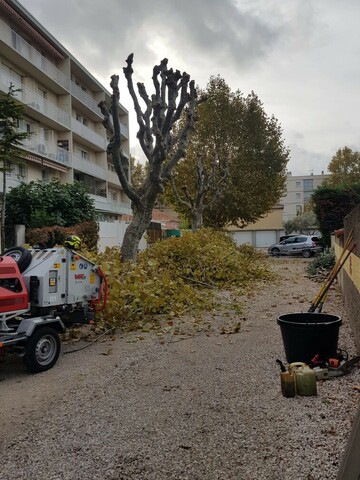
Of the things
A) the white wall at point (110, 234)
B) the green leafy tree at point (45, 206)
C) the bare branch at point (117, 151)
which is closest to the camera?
the bare branch at point (117, 151)

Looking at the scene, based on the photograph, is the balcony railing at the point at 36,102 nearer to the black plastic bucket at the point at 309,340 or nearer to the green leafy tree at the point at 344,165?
the black plastic bucket at the point at 309,340

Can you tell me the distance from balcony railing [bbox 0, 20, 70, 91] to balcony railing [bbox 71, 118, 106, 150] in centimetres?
270

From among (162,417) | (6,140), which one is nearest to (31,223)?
(6,140)

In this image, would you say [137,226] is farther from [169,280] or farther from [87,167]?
[87,167]

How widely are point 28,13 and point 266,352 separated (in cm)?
2772

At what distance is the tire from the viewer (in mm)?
5402

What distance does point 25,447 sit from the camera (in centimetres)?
327

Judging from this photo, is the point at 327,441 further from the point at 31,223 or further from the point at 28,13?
the point at 28,13

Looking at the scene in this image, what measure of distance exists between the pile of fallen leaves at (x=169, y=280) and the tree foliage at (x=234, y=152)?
42.9 ft

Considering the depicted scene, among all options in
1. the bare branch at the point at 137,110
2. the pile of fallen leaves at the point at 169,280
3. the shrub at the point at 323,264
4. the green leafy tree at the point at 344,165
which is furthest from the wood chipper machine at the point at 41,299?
the green leafy tree at the point at 344,165

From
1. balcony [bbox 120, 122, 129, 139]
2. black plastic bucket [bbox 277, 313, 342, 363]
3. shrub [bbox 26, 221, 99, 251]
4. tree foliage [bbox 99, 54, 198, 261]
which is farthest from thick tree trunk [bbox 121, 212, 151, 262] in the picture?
balcony [bbox 120, 122, 129, 139]

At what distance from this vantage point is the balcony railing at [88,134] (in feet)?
107

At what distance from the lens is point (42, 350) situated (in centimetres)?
523

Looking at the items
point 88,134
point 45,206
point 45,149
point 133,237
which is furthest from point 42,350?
point 88,134
